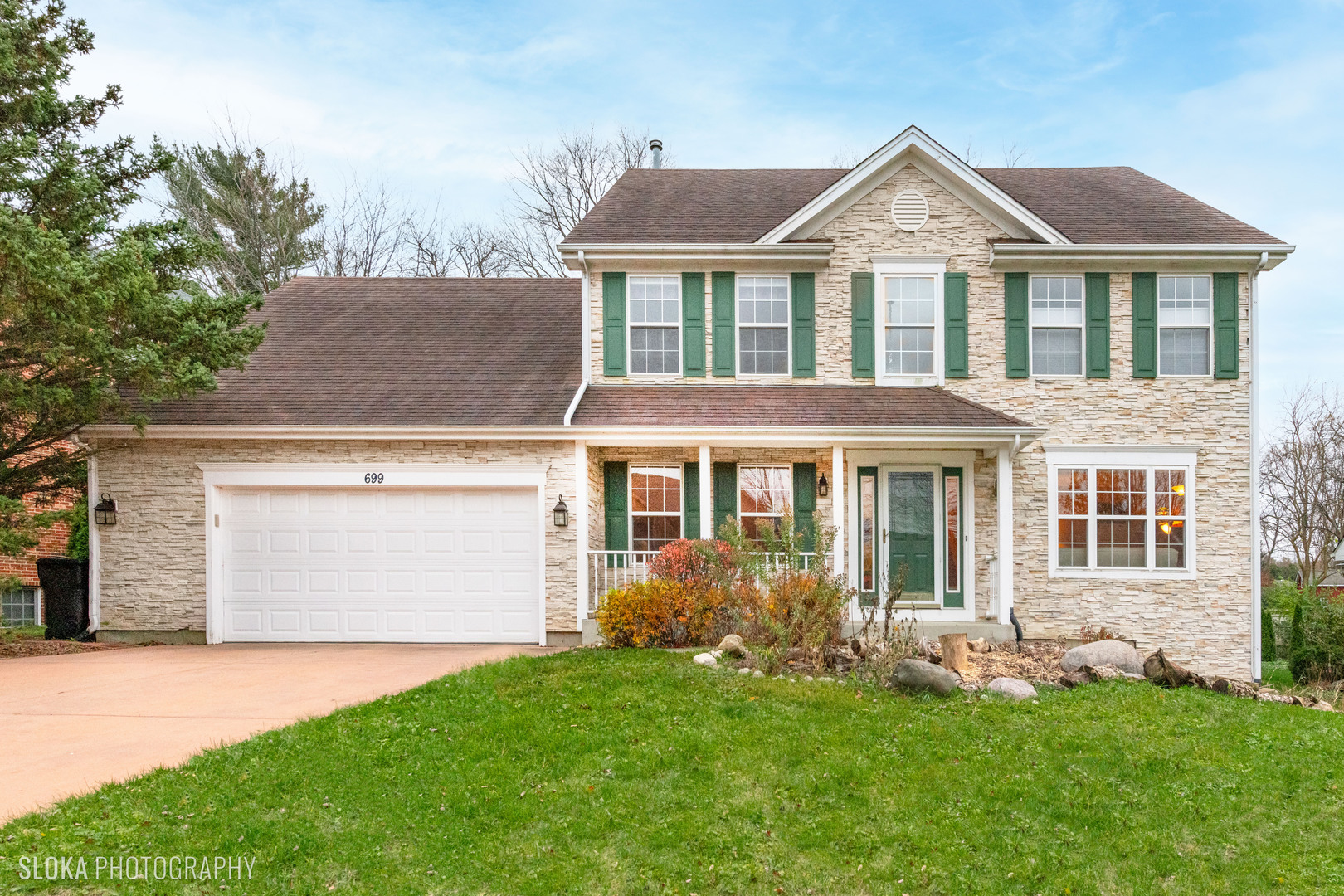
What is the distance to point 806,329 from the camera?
12.4 m

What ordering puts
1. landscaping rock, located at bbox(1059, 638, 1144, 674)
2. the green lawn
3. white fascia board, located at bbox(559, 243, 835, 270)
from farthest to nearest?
white fascia board, located at bbox(559, 243, 835, 270) → landscaping rock, located at bbox(1059, 638, 1144, 674) → the green lawn

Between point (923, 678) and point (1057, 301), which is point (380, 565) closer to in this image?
point (923, 678)

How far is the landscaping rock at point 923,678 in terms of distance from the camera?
732 centimetres

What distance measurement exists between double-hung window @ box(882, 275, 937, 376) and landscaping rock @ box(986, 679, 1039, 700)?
568 centimetres

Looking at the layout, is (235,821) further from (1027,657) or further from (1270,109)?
(1270,109)

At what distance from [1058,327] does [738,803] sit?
387 inches

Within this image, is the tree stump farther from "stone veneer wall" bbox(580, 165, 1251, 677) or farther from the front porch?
"stone veneer wall" bbox(580, 165, 1251, 677)

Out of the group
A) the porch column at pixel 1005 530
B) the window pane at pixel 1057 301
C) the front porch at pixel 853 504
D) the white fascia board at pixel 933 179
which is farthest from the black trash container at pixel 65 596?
the window pane at pixel 1057 301

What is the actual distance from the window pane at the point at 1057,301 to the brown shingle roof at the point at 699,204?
11.9ft

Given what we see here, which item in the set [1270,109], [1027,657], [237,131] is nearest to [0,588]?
[1027,657]

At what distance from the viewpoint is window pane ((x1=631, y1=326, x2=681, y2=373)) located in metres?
12.5

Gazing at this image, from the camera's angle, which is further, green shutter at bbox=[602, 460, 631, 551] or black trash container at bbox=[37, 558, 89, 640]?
green shutter at bbox=[602, 460, 631, 551]

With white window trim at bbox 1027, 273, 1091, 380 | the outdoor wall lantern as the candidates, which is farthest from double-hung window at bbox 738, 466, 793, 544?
the outdoor wall lantern

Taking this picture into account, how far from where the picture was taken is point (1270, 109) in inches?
632
